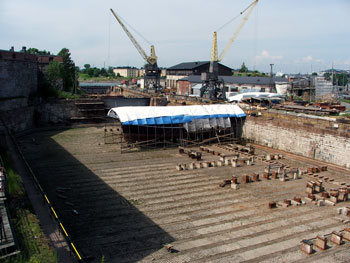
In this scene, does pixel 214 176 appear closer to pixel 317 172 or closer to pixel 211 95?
pixel 317 172

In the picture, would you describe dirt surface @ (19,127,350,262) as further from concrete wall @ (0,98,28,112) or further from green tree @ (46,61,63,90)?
green tree @ (46,61,63,90)

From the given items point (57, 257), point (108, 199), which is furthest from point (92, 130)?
point (57, 257)

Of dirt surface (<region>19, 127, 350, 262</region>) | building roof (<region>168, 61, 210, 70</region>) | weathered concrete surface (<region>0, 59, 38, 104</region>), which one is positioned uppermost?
building roof (<region>168, 61, 210, 70</region>)

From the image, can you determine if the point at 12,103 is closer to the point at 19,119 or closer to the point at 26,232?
the point at 19,119

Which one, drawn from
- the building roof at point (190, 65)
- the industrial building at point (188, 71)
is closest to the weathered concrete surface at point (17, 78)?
the industrial building at point (188, 71)

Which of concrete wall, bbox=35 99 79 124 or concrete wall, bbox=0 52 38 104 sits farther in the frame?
concrete wall, bbox=35 99 79 124

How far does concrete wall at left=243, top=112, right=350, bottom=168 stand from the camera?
1986cm

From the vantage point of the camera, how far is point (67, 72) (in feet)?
149

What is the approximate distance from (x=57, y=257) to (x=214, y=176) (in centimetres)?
1072

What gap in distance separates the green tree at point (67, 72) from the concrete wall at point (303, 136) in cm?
2717

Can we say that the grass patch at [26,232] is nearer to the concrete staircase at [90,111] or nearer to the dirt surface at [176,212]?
the dirt surface at [176,212]

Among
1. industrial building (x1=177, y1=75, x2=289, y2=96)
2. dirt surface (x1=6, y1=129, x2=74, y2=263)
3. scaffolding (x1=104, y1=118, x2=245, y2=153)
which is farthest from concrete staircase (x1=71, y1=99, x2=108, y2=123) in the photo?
industrial building (x1=177, y1=75, x2=289, y2=96)

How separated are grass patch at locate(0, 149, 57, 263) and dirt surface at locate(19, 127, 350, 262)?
1.51 metres

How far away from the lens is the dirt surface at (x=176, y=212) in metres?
9.73
